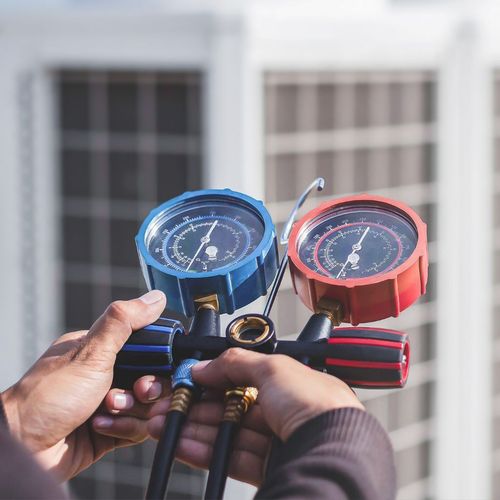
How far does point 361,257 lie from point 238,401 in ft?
0.96

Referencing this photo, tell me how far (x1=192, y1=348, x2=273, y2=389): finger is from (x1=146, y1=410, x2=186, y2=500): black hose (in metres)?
0.07

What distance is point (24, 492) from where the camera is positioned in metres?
0.97

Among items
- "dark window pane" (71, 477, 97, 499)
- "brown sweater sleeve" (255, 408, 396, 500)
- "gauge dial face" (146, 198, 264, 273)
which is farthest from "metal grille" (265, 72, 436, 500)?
"brown sweater sleeve" (255, 408, 396, 500)

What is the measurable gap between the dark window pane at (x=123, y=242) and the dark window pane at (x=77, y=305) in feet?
1.19

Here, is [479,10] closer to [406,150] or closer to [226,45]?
[406,150]

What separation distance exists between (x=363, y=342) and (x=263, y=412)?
0.17 m

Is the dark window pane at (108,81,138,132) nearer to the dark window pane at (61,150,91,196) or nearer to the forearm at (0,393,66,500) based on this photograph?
the dark window pane at (61,150,91,196)

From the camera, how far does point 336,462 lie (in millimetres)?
1118

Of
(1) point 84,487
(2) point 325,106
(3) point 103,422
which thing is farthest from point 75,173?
(3) point 103,422

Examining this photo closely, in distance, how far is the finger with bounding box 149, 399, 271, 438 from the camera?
137 centimetres

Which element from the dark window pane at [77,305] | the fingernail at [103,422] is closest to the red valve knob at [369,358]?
the fingernail at [103,422]

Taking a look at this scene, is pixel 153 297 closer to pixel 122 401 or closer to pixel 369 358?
pixel 122 401

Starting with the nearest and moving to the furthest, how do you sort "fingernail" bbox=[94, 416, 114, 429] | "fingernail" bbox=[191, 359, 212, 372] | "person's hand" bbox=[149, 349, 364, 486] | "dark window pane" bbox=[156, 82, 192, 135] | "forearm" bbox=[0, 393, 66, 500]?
"forearm" bbox=[0, 393, 66, 500] → "person's hand" bbox=[149, 349, 364, 486] → "fingernail" bbox=[191, 359, 212, 372] → "fingernail" bbox=[94, 416, 114, 429] → "dark window pane" bbox=[156, 82, 192, 135]

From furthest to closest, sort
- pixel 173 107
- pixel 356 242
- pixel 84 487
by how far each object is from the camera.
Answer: pixel 84 487, pixel 173 107, pixel 356 242
